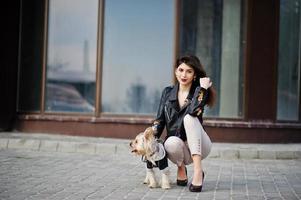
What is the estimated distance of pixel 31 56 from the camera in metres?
10.8

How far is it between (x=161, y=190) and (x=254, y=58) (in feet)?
16.6

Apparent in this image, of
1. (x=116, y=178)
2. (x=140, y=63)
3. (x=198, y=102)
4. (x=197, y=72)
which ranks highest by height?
(x=140, y=63)

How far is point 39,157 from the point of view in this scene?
8141mm

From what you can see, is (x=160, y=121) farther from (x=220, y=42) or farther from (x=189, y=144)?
(x=220, y=42)

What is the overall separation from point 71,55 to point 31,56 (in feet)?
2.71

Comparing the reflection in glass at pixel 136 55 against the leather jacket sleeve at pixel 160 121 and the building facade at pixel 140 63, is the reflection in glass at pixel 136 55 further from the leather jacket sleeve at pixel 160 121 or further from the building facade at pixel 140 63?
the leather jacket sleeve at pixel 160 121

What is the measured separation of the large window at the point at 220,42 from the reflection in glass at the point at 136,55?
422mm

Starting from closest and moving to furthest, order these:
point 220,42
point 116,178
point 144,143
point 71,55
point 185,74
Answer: point 144,143
point 185,74
point 116,178
point 220,42
point 71,55

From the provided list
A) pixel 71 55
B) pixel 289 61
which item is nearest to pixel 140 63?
pixel 71 55

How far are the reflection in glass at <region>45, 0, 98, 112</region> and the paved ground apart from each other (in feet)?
6.47

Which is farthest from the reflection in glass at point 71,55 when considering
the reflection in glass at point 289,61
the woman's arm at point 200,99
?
the woman's arm at point 200,99

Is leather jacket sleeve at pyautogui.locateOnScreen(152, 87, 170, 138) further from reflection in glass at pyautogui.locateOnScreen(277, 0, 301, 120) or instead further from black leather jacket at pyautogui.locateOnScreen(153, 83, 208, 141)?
reflection in glass at pyautogui.locateOnScreen(277, 0, 301, 120)

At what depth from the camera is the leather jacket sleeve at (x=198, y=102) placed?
544cm

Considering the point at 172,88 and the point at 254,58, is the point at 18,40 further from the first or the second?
the point at 172,88
